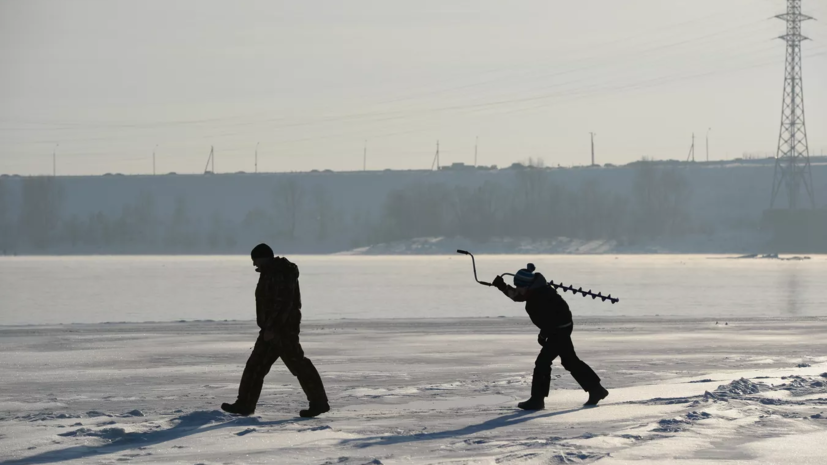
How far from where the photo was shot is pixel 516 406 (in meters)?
12.2

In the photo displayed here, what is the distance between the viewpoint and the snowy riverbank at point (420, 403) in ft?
30.7

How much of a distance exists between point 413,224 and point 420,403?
362ft

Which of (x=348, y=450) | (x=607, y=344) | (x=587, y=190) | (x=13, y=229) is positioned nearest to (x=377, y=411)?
(x=348, y=450)

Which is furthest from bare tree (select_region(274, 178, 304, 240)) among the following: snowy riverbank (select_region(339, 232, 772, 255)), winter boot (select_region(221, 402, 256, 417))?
winter boot (select_region(221, 402, 256, 417))

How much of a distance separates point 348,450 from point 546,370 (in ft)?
10.3

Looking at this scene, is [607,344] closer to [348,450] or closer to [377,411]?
[377,411]

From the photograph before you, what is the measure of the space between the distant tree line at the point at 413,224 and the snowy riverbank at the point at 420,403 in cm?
9581

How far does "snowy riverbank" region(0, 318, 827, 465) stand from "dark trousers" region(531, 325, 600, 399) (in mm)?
→ 277

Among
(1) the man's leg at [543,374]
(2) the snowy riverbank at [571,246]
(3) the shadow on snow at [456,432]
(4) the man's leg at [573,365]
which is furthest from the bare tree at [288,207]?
(3) the shadow on snow at [456,432]

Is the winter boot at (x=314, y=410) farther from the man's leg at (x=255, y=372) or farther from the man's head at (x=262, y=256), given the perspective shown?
the man's head at (x=262, y=256)

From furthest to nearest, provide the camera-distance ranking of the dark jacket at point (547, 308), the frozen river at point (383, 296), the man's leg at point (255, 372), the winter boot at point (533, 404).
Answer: the frozen river at point (383, 296) < the dark jacket at point (547, 308) < the winter boot at point (533, 404) < the man's leg at point (255, 372)

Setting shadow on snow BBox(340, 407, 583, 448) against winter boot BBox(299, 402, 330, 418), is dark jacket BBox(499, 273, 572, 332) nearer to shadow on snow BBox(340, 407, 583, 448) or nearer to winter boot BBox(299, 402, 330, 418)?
shadow on snow BBox(340, 407, 583, 448)

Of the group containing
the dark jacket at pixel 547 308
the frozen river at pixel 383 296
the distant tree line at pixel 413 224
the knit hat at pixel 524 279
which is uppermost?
the distant tree line at pixel 413 224

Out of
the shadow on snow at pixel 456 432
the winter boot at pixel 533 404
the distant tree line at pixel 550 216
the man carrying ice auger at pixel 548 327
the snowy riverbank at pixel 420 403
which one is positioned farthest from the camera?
the distant tree line at pixel 550 216
